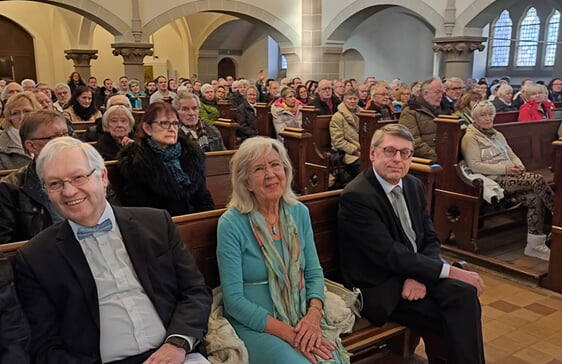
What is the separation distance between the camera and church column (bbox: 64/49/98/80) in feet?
46.5

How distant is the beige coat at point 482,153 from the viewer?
3.93 metres

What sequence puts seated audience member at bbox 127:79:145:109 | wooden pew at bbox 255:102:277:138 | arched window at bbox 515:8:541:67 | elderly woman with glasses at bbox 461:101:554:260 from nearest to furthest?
elderly woman with glasses at bbox 461:101:554:260 < wooden pew at bbox 255:102:277:138 < seated audience member at bbox 127:79:145:109 < arched window at bbox 515:8:541:67

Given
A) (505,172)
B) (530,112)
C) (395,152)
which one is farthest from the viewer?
(530,112)

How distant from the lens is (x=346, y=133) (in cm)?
539

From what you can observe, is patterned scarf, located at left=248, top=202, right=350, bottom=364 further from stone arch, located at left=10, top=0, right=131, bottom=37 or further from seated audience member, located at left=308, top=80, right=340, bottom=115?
stone arch, located at left=10, top=0, right=131, bottom=37

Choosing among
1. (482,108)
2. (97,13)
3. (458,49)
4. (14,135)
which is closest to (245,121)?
(482,108)

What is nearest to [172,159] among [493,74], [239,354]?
[239,354]

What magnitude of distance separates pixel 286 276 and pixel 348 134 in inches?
142

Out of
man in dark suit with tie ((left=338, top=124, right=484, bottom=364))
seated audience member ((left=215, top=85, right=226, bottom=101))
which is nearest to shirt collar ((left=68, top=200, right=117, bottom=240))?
man in dark suit with tie ((left=338, top=124, right=484, bottom=364))

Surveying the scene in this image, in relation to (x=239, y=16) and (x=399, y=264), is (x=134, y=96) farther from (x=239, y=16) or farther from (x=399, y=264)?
(x=399, y=264)

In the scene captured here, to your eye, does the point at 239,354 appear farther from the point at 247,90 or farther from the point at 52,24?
the point at 52,24

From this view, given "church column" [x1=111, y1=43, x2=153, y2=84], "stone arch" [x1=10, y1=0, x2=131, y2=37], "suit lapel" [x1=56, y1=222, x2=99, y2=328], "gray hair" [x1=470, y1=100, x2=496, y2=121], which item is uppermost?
"stone arch" [x1=10, y1=0, x2=131, y2=37]

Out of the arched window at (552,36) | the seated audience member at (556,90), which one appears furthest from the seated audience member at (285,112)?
the arched window at (552,36)

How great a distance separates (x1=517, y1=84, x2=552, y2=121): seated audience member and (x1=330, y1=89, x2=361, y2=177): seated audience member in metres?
1.76
